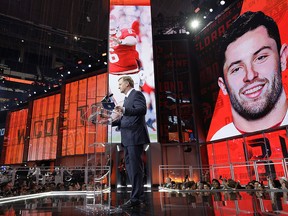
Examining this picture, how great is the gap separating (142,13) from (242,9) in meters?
4.99

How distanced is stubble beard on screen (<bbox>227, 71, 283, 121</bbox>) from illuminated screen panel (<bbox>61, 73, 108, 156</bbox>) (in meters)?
8.09

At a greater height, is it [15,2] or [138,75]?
[15,2]

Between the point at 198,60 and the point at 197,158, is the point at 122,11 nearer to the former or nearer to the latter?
the point at 198,60

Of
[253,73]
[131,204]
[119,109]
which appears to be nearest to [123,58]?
[253,73]

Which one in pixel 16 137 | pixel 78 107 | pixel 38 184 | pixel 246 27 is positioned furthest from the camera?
pixel 16 137

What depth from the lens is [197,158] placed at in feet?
38.3

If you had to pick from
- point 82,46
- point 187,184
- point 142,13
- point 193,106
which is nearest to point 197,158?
point 193,106

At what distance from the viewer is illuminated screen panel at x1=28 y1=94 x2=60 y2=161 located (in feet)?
53.6

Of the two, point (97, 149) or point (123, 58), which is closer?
point (97, 149)

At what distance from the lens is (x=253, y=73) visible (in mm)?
8992

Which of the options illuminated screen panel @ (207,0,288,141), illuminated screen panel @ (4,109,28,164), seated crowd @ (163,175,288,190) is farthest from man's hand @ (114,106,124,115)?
illuminated screen panel @ (4,109,28,164)

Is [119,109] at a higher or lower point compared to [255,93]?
lower

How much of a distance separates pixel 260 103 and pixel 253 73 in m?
1.30

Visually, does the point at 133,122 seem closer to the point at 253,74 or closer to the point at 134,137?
the point at 134,137
